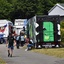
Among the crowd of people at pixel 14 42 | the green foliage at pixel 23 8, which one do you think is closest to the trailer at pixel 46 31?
the crowd of people at pixel 14 42

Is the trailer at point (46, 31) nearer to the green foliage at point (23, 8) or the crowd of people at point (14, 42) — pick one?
the crowd of people at point (14, 42)

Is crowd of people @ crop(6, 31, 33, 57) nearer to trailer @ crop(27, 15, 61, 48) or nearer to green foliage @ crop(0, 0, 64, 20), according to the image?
trailer @ crop(27, 15, 61, 48)

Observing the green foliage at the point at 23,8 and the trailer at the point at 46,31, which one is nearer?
the trailer at the point at 46,31

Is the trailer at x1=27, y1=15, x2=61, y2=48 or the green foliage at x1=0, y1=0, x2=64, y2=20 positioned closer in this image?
the trailer at x1=27, y1=15, x2=61, y2=48

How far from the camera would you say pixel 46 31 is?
31.6m

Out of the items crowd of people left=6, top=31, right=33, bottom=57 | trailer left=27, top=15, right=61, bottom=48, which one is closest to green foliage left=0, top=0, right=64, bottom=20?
crowd of people left=6, top=31, right=33, bottom=57

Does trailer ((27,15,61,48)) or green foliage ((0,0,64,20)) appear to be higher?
green foliage ((0,0,64,20))

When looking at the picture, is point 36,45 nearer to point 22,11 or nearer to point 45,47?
point 45,47

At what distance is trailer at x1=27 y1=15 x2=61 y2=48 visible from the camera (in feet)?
103

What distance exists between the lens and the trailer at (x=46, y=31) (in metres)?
31.3

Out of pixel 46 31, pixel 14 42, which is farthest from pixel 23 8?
pixel 14 42

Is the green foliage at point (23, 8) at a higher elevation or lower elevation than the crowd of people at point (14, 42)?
higher

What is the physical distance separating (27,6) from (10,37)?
53117 millimetres

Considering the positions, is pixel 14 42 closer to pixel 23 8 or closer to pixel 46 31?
pixel 46 31
